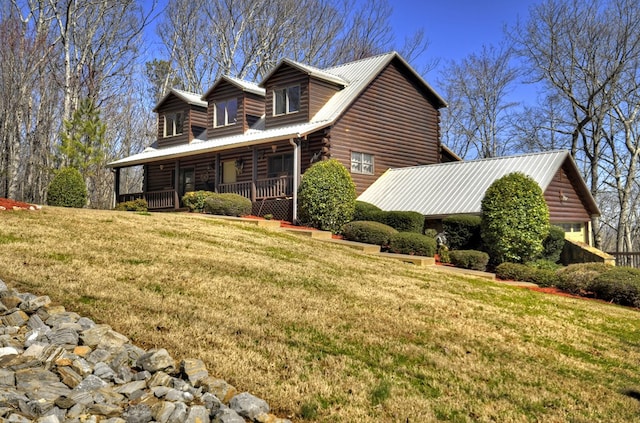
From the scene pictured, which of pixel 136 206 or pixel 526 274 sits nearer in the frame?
pixel 526 274

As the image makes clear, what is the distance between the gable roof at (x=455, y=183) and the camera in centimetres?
1933

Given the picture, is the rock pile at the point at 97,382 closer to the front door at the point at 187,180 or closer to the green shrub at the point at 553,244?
the green shrub at the point at 553,244

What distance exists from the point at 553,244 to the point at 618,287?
14.4 feet

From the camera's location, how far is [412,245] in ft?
53.6

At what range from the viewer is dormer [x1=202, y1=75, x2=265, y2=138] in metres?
25.3

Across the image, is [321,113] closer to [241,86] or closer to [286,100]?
[286,100]

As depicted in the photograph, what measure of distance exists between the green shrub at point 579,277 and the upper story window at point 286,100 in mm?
13200

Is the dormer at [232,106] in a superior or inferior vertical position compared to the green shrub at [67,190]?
superior

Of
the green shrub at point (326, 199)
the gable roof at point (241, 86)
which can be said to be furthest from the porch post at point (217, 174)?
the green shrub at point (326, 199)

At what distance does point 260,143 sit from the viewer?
21.3m

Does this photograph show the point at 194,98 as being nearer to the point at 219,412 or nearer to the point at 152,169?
the point at 152,169

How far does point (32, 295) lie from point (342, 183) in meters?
14.0

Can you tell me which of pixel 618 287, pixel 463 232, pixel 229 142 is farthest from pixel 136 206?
pixel 618 287

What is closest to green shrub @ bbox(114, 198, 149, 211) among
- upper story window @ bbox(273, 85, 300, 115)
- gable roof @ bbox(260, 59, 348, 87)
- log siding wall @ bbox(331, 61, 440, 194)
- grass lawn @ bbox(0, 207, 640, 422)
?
upper story window @ bbox(273, 85, 300, 115)
